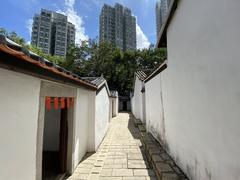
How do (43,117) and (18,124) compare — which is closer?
(18,124)

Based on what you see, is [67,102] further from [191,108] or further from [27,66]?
[191,108]

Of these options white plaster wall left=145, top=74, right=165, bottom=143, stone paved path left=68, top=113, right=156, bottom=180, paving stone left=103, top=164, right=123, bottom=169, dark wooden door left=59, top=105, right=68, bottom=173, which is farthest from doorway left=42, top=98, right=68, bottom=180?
white plaster wall left=145, top=74, right=165, bottom=143

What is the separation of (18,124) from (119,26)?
61183 millimetres

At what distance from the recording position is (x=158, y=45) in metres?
6.00

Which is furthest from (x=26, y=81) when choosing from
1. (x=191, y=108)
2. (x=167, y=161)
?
(x=167, y=161)

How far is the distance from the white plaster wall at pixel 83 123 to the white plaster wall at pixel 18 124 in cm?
207

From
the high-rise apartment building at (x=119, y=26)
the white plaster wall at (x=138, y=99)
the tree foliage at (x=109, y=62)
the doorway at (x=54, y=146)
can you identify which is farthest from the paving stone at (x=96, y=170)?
the high-rise apartment building at (x=119, y=26)

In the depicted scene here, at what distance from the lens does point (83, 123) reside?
5148mm

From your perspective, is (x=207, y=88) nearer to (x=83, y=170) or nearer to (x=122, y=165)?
(x=122, y=165)

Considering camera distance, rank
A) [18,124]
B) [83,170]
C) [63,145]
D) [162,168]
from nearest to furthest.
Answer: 1. [18,124]
2. [162,168]
3. [63,145]
4. [83,170]

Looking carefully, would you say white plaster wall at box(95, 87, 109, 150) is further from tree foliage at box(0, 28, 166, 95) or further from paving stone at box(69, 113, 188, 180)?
tree foliage at box(0, 28, 166, 95)

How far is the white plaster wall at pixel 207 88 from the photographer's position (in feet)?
5.92

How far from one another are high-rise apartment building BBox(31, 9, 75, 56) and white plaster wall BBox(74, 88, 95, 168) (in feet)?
142

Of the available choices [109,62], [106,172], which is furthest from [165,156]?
[109,62]
